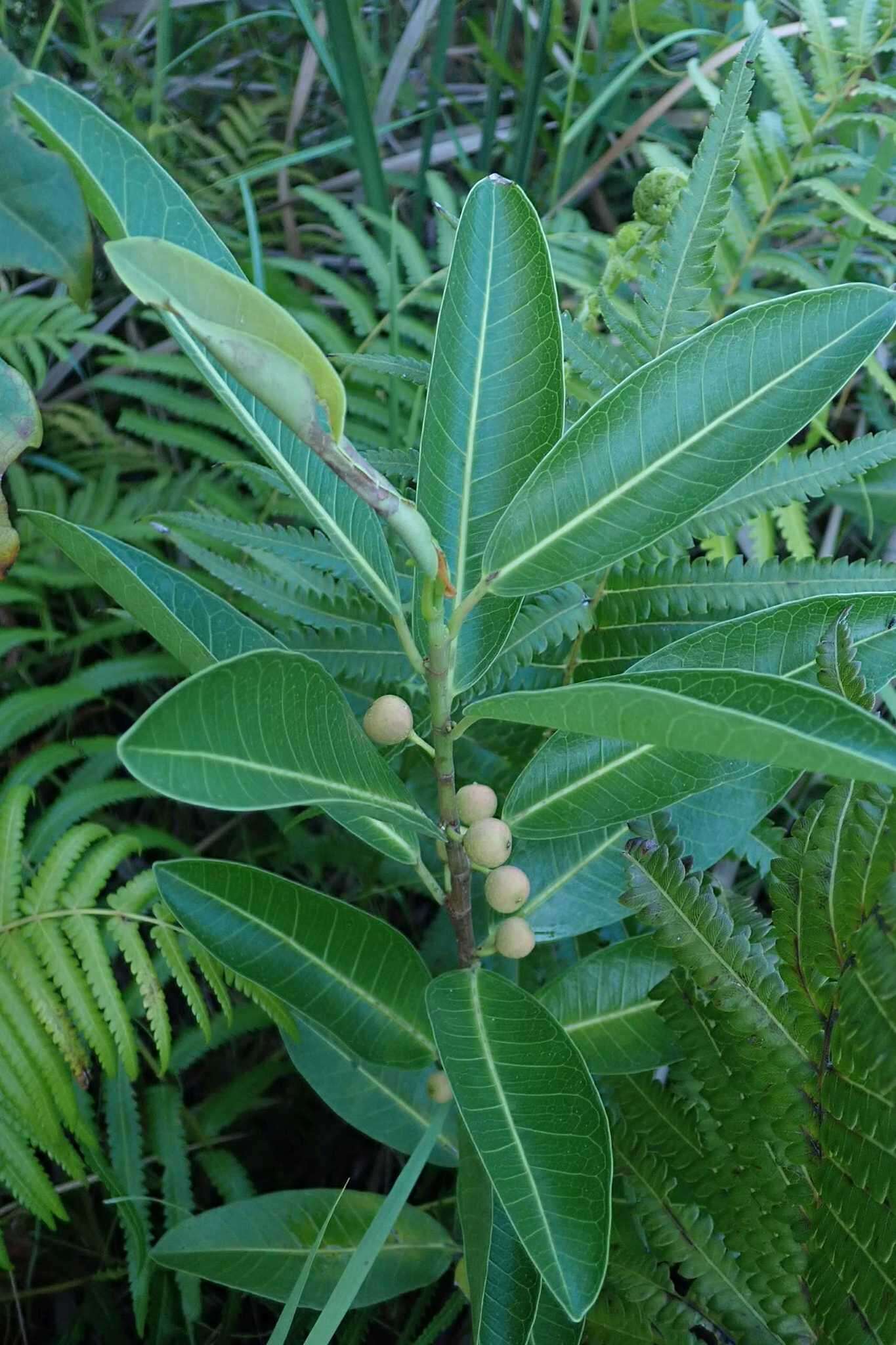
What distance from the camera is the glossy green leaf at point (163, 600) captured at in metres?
0.63

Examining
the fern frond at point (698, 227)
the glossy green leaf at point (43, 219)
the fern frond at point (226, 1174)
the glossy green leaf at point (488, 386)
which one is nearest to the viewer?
the glossy green leaf at point (43, 219)

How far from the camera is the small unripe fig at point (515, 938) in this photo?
760 millimetres

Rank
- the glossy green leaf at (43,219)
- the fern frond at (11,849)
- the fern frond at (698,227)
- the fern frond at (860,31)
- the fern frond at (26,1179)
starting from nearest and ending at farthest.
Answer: the glossy green leaf at (43,219) → the fern frond at (698,227) → the fern frond at (26,1179) → the fern frond at (11,849) → the fern frond at (860,31)

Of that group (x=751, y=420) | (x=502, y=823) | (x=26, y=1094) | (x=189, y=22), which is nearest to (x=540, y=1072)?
(x=502, y=823)

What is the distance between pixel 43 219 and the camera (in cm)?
58

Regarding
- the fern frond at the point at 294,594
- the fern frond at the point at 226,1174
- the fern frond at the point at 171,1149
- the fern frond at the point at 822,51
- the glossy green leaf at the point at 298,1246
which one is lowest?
the fern frond at the point at 226,1174

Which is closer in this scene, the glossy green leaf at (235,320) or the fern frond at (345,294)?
the glossy green leaf at (235,320)

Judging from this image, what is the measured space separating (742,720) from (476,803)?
0.28 m

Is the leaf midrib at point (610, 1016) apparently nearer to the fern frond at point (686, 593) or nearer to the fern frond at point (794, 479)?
the fern frond at point (686, 593)

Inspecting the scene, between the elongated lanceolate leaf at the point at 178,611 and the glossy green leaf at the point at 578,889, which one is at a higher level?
the elongated lanceolate leaf at the point at 178,611

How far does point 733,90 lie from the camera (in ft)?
2.60

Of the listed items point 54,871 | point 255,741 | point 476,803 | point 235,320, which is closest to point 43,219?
point 235,320

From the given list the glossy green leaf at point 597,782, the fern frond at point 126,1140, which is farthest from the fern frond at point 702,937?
the fern frond at point 126,1140

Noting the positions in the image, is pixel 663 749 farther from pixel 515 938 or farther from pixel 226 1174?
pixel 226 1174
